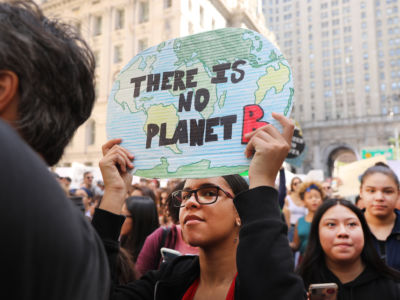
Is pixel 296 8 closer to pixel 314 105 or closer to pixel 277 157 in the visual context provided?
pixel 314 105

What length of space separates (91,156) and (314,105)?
51437 millimetres

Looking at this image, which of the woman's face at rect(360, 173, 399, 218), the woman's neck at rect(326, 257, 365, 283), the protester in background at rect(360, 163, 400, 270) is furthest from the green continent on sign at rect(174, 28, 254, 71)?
the woman's face at rect(360, 173, 399, 218)

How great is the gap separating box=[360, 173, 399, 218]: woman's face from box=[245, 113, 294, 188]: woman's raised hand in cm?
212

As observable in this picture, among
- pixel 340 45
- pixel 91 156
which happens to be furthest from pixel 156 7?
pixel 340 45

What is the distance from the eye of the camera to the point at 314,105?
68.4 m

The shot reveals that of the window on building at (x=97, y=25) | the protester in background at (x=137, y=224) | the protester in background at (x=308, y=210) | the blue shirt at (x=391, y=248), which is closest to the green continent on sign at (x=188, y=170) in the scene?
the blue shirt at (x=391, y=248)

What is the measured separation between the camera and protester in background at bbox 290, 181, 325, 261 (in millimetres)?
4328

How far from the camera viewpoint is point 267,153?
127 centimetres

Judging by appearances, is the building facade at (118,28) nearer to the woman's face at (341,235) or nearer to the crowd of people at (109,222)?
→ the woman's face at (341,235)

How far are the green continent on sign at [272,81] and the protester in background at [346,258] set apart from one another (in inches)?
54.2

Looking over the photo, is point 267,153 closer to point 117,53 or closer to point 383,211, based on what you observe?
point 383,211

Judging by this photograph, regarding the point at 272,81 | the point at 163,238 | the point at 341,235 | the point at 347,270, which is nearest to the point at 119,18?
the point at 163,238

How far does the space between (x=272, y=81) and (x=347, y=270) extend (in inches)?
60.2

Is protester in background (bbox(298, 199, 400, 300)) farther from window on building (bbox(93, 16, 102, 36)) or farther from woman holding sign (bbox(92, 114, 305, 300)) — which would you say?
window on building (bbox(93, 16, 102, 36))
